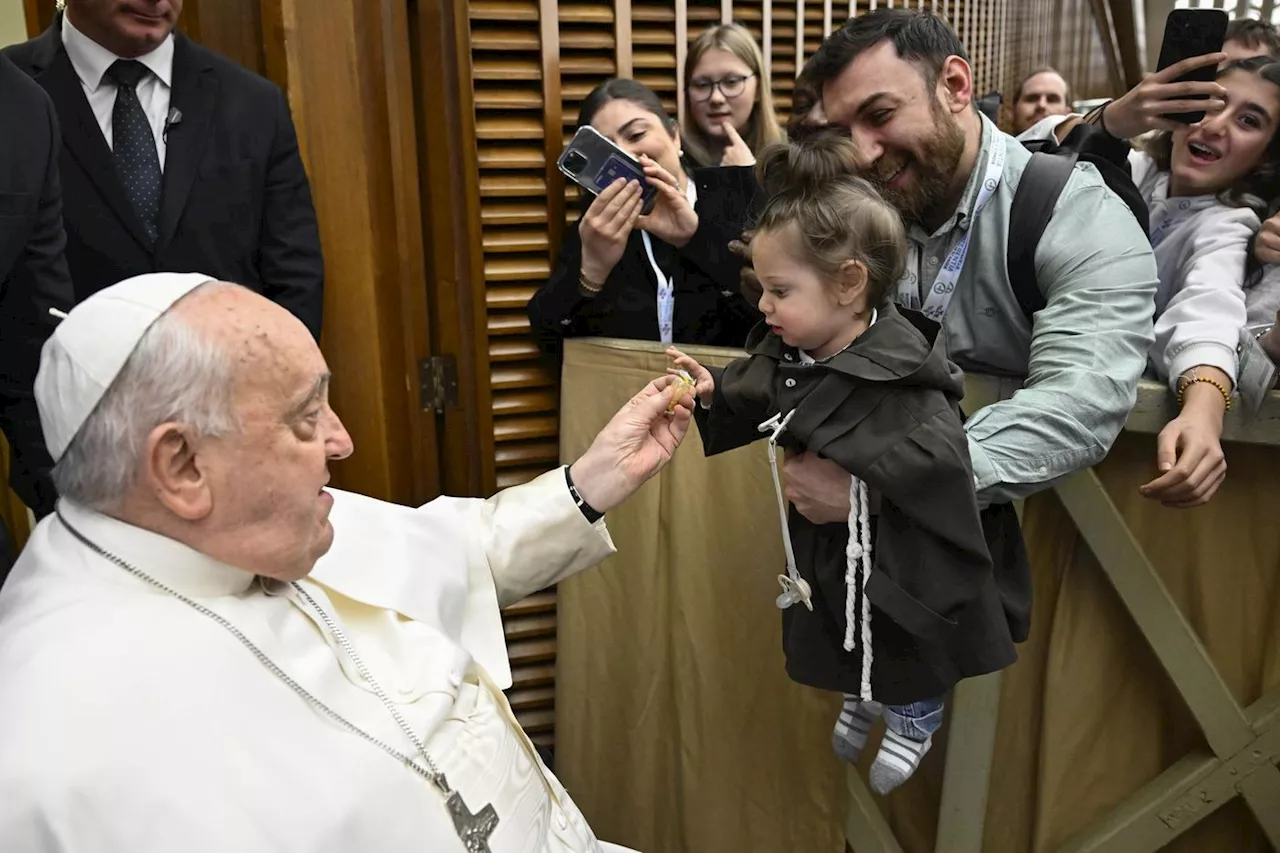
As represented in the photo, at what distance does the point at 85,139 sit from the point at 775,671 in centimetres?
174

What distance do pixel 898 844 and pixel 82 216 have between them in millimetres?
2084

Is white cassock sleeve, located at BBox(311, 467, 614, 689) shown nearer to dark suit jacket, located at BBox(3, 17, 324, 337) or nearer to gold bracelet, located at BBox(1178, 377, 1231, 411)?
dark suit jacket, located at BBox(3, 17, 324, 337)

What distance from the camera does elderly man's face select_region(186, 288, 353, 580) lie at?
1.02 metres

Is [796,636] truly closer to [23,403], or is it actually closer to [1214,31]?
[1214,31]

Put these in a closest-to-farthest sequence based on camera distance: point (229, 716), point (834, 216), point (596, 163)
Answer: point (229, 716) → point (834, 216) → point (596, 163)

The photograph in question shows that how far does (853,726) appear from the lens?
175 centimetres

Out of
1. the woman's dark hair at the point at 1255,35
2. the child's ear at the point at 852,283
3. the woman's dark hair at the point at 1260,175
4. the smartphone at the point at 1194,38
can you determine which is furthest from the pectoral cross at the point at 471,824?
the woman's dark hair at the point at 1255,35

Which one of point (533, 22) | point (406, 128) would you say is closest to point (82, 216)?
point (406, 128)

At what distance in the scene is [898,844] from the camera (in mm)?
2064

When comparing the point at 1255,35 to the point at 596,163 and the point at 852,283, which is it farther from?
the point at 596,163

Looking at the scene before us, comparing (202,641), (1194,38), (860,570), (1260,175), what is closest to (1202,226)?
(1260,175)

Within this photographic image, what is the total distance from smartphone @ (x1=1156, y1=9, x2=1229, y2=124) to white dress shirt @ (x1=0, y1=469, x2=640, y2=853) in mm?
1509

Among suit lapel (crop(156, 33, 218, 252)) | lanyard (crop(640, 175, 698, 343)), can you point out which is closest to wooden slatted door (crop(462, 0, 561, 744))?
lanyard (crop(640, 175, 698, 343))

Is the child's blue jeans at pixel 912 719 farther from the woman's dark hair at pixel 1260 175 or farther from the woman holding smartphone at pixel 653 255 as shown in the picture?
the woman's dark hair at pixel 1260 175
